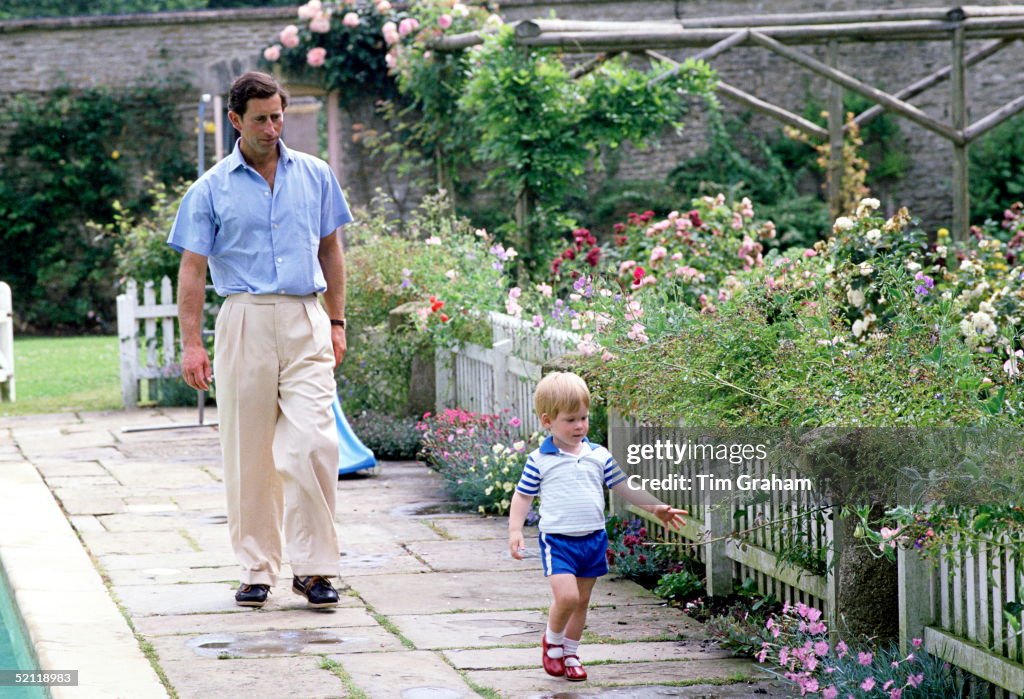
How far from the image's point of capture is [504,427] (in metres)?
5.96

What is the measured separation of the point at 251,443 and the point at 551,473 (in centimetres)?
121

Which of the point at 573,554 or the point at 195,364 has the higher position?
the point at 195,364

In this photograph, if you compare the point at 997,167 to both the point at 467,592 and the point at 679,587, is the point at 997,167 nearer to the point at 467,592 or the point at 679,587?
the point at 679,587

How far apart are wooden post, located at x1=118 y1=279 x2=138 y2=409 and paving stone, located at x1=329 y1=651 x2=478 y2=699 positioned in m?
6.23

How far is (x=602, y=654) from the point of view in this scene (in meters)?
3.58

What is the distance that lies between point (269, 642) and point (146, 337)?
606 cm

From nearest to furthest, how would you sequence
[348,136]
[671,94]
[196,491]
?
1. [196,491]
2. [671,94]
3. [348,136]

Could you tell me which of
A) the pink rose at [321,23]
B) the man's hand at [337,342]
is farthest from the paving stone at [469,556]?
the pink rose at [321,23]

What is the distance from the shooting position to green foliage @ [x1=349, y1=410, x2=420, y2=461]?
7.23 m

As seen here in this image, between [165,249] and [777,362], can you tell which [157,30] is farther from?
[777,362]

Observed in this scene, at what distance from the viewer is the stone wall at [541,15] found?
1515cm

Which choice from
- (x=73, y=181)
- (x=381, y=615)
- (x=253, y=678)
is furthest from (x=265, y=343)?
(x=73, y=181)

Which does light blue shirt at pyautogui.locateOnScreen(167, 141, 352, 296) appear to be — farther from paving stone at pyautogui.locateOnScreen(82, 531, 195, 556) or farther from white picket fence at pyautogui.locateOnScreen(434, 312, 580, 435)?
white picket fence at pyautogui.locateOnScreen(434, 312, 580, 435)

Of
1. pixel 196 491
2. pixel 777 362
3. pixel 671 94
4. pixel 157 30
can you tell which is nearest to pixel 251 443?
pixel 777 362
